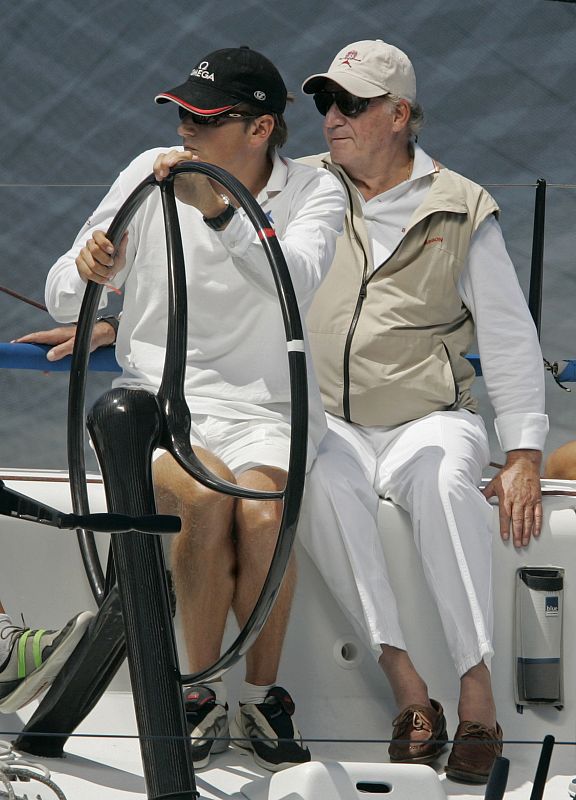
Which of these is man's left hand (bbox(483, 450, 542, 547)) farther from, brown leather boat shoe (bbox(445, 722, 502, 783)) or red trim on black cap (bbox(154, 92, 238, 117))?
red trim on black cap (bbox(154, 92, 238, 117))

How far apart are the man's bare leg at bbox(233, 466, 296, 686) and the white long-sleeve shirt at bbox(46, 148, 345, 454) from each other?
11 centimetres

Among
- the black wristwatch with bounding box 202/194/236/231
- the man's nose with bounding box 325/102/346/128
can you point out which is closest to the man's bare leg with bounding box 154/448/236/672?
the black wristwatch with bounding box 202/194/236/231

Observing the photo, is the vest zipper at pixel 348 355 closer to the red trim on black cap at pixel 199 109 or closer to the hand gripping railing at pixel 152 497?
the red trim on black cap at pixel 199 109

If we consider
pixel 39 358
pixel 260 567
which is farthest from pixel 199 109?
pixel 260 567

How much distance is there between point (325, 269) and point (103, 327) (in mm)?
349

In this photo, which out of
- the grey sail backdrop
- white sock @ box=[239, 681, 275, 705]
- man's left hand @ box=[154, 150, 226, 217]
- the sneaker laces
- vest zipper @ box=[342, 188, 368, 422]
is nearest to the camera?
the sneaker laces

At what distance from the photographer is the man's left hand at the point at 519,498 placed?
4.58 ft

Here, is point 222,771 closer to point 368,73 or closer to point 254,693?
point 254,693

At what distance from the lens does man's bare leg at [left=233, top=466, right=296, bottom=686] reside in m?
1.25

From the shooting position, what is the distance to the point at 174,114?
2877 mm

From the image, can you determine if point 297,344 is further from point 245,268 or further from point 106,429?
point 245,268

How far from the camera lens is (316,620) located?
4.54 ft

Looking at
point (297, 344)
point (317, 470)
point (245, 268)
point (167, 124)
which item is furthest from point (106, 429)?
point (167, 124)

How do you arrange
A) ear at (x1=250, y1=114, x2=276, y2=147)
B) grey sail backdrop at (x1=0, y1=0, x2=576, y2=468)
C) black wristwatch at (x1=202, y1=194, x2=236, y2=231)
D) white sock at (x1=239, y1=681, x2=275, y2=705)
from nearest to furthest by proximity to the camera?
black wristwatch at (x1=202, y1=194, x2=236, y2=231)
white sock at (x1=239, y1=681, x2=275, y2=705)
ear at (x1=250, y1=114, x2=276, y2=147)
grey sail backdrop at (x1=0, y1=0, x2=576, y2=468)
